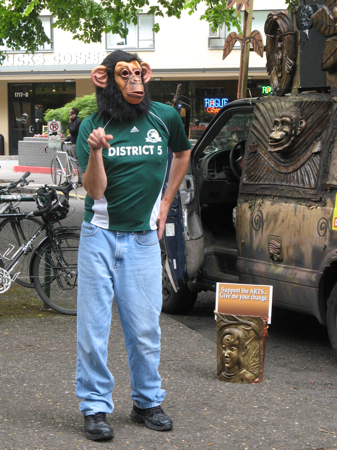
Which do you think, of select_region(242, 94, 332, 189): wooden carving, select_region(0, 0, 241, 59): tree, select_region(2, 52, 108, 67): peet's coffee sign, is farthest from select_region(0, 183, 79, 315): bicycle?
select_region(2, 52, 108, 67): peet's coffee sign

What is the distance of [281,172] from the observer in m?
5.38

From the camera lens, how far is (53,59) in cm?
3142

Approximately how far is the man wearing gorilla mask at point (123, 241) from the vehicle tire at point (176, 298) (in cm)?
261

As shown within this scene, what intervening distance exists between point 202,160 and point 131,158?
10.7ft

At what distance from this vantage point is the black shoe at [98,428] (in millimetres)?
3645

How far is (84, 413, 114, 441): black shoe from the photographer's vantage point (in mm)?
3645

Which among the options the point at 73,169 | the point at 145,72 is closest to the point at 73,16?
the point at 73,169

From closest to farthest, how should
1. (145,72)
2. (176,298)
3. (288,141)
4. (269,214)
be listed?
(145,72)
(288,141)
(269,214)
(176,298)

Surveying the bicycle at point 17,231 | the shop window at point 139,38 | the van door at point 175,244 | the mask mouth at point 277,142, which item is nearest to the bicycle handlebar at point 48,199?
the bicycle at point 17,231

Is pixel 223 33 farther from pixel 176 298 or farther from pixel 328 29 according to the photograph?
pixel 328 29

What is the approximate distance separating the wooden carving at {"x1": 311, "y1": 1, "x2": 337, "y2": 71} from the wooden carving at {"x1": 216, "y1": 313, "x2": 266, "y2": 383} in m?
1.87

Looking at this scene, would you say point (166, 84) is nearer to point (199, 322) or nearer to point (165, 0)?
point (165, 0)

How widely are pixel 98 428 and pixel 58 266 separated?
268 centimetres

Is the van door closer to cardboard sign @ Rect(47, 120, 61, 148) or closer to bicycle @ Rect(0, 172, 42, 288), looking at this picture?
bicycle @ Rect(0, 172, 42, 288)
